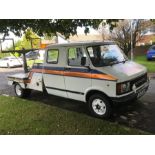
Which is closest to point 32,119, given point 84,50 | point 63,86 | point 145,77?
point 63,86

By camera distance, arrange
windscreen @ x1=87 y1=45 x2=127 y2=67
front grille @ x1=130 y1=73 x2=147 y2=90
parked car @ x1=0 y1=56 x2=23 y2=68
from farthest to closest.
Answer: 1. parked car @ x1=0 y1=56 x2=23 y2=68
2. windscreen @ x1=87 y1=45 x2=127 y2=67
3. front grille @ x1=130 y1=73 x2=147 y2=90

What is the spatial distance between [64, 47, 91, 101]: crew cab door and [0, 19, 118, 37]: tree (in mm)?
643

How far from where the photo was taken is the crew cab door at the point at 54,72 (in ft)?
22.0

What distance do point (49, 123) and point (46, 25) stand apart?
263 centimetres

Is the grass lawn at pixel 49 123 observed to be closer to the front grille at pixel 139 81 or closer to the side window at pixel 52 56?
the front grille at pixel 139 81

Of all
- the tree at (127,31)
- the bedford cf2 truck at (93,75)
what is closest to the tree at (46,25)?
the bedford cf2 truck at (93,75)

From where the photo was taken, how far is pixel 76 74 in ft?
20.5

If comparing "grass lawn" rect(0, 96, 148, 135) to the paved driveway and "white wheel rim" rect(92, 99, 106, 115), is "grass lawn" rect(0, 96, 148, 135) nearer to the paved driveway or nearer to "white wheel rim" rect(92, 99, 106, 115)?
"white wheel rim" rect(92, 99, 106, 115)

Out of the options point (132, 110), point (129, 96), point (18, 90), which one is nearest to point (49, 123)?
point (129, 96)

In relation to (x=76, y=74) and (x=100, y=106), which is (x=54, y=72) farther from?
(x=100, y=106)

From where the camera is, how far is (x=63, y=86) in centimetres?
672

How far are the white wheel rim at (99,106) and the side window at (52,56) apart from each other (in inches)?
73.0

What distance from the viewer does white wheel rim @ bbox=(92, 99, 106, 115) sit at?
231 inches

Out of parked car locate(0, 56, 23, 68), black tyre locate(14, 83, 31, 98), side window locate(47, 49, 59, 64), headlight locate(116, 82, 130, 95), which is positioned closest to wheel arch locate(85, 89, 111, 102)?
headlight locate(116, 82, 130, 95)
